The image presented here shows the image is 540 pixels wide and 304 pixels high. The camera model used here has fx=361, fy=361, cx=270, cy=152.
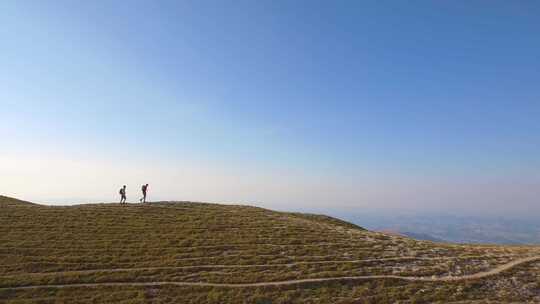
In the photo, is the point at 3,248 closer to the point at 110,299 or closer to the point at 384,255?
the point at 110,299

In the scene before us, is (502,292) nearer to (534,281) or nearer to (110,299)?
(534,281)

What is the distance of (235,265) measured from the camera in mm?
27422

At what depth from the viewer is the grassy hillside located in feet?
73.7

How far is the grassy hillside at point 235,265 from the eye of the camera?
2245 centimetres

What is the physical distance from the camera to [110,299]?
72.4ft

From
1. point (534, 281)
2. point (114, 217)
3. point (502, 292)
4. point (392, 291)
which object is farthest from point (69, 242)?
point (534, 281)

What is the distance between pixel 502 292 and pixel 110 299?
24185 millimetres

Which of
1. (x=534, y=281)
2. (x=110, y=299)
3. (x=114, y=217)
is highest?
(x=114, y=217)

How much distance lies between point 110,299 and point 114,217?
20866mm

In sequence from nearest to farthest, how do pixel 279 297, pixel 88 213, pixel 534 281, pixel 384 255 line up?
pixel 279 297, pixel 534 281, pixel 384 255, pixel 88 213

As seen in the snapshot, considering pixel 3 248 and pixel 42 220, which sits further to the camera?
pixel 42 220

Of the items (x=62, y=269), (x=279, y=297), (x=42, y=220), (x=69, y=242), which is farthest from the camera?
(x=42, y=220)

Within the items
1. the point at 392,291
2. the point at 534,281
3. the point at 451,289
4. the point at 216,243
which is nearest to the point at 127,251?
the point at 216,243

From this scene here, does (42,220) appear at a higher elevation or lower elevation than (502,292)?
higher
